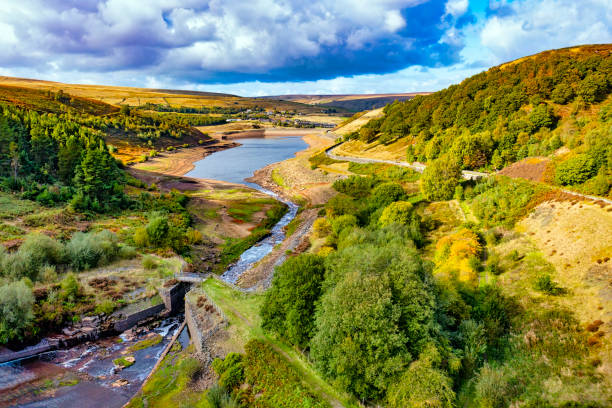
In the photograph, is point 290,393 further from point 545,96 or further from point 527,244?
point 545,96

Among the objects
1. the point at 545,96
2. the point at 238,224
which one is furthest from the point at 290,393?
the point at 545,96

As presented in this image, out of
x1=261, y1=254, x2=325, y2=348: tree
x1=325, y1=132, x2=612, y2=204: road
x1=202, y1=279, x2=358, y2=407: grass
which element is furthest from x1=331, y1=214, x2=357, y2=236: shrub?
x1=325, y1=132, x2=612, y2=204: road

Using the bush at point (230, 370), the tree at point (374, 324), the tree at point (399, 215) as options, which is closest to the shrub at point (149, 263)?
the bush at point (230, 370)

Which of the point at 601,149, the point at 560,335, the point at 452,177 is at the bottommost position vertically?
the point at 560,335

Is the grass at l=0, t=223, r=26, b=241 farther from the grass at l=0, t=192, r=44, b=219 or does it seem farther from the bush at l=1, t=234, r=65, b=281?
the bush at l=1, t=234, r=65, b=281

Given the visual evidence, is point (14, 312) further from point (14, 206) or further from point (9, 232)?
point (14, 206)

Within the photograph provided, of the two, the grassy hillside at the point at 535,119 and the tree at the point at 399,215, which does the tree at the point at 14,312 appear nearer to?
the tree at the point at 399,215
